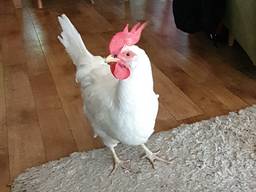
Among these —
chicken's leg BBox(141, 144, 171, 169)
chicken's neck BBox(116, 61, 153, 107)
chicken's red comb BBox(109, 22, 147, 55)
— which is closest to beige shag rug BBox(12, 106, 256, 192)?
chicken's leg BBox(141, 144, 171, 169)

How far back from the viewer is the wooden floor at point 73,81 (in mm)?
1328

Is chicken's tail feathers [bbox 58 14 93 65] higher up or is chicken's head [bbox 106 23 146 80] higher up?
chicken's head [bbox 106 23 146 80]

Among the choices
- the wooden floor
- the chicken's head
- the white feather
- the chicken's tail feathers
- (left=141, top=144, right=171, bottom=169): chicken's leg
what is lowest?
the wooden floor

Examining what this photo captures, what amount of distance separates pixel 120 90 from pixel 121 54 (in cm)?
11

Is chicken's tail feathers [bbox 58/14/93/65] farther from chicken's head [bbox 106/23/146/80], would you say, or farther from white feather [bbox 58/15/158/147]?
chicken's head [bbox 106/23/146/80]

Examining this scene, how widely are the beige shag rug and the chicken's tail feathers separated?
32cm

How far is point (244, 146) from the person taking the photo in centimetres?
125

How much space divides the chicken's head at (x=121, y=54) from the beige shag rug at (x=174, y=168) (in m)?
0.36

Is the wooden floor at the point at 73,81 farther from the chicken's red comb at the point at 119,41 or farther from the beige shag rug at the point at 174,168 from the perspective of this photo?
the chicken's red comb at the point at 119,41

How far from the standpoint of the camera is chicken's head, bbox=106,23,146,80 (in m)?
0.94

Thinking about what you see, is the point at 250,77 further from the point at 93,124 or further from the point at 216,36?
the point at 93,124

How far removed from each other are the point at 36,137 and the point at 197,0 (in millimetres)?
1033

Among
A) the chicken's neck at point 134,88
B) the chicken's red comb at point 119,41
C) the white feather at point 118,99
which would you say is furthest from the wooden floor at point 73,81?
the chicken's red comb at point 119,41

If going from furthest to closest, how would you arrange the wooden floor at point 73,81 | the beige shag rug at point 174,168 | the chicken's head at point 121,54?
the wooden floor at point 73,81, the beige shag rug at point 174,168, the chicken's head at point 121,54
